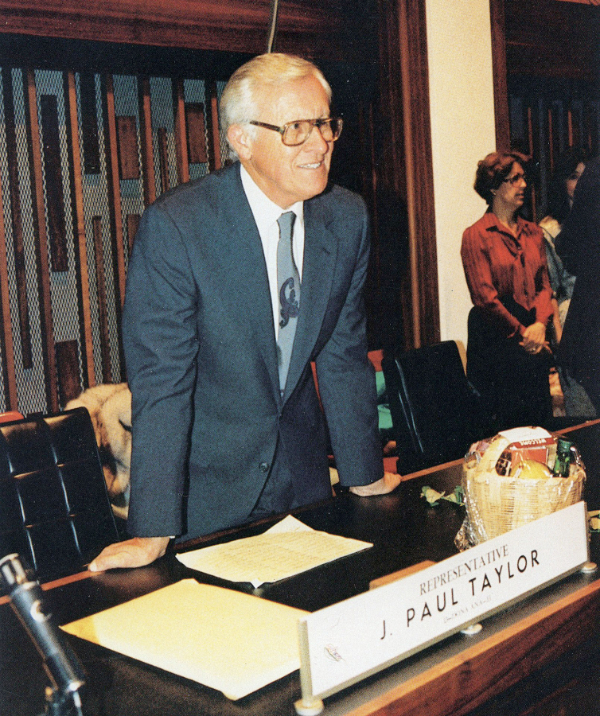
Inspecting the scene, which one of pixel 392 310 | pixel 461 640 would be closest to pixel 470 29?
pixel 392 310

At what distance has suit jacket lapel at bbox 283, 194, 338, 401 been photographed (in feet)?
A: 5.61

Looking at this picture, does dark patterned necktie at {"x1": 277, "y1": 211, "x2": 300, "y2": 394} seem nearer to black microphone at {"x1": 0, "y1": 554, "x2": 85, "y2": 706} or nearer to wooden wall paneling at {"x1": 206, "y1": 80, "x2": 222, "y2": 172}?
black microphone at {"x1": 0, "y1": 554, "x2": 85, "y2": 706}

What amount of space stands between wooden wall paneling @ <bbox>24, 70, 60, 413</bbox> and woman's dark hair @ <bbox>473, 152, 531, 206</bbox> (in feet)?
7.22

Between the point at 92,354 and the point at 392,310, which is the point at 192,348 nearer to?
the point at 92,354

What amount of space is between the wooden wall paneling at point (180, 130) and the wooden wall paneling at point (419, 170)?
Answer: 1.20 m

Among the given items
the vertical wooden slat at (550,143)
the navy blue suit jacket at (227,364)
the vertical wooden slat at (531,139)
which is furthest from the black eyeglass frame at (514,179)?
the navy blue suit jacket at (227,364)

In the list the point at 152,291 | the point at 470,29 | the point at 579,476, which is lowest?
the point at 579,476

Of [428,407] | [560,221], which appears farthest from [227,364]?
[560,221]

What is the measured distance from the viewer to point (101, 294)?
345cm

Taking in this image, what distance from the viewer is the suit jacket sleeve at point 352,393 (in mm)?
1724

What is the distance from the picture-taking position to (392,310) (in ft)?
14.3

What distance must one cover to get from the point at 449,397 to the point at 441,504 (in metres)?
1.18

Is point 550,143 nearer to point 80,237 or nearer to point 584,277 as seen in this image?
point 584,277

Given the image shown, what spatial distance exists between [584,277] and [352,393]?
3.54ft
